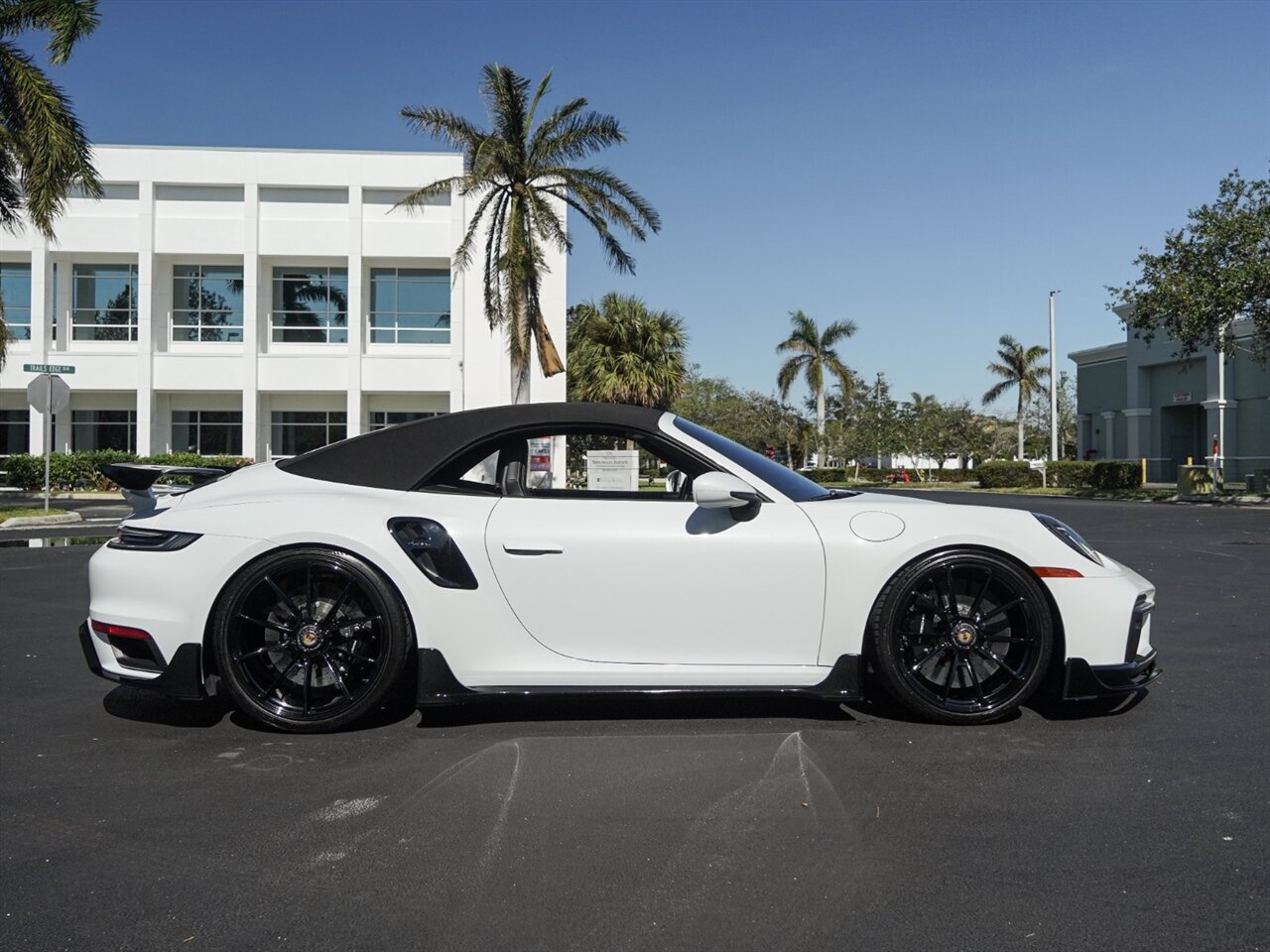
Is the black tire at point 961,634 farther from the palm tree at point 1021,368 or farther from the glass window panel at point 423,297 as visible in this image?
the palm tree at point 1021,368

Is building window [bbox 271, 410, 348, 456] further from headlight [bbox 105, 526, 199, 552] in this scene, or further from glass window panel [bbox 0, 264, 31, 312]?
headlight [bbox 105, 526, 199, 552]

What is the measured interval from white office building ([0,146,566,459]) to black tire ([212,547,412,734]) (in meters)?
29.1

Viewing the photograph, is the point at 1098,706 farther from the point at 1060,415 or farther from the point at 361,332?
the point at 1060,415

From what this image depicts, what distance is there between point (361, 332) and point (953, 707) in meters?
31.5

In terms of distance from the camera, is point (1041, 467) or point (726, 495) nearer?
point (726, 495)

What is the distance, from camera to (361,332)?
33.4m

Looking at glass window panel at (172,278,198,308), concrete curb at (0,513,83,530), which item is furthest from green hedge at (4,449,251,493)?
concrete curb at (0,513,83,530)

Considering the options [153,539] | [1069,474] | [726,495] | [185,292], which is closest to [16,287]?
[185,292]

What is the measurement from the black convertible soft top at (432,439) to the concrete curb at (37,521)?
16506mm

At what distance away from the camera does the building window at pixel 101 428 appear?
34.4 metres

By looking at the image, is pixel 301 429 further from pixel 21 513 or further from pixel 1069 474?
pixel 1069 474

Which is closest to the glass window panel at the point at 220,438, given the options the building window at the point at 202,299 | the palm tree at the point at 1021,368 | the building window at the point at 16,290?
the building window at the point at 202,299

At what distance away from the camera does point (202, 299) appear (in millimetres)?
34312

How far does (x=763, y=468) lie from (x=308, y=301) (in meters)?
32.7
